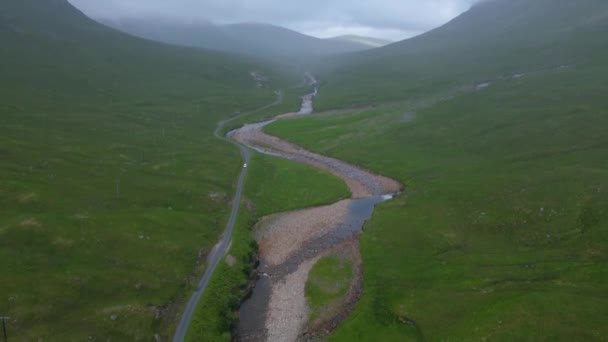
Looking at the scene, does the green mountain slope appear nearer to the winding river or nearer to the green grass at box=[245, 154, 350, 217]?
the winding river

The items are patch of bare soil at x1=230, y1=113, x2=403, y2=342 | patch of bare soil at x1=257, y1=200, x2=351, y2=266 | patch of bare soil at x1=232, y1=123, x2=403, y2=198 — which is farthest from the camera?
patch of bare soil at x1=232, y1=123, x2=403, y2=198

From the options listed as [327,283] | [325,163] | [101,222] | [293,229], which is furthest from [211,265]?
[325,163]

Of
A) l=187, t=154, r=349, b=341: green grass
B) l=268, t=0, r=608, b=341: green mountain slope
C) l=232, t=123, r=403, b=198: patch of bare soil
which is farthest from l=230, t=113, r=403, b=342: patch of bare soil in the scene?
l=187, t=154, r=349, b=341: green grass

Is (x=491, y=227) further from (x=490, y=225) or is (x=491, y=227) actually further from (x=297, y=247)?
(x=297, y=247)

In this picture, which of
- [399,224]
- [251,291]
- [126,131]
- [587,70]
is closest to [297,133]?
[126,131]

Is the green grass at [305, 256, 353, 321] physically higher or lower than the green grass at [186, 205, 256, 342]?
lower

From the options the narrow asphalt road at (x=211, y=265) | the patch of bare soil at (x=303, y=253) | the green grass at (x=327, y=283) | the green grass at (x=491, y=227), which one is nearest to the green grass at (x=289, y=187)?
the patch of bare soil at (x=303, y=253)

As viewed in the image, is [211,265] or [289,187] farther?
[289,187]
